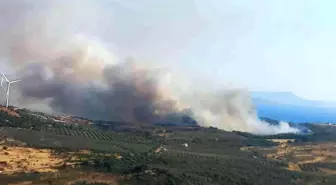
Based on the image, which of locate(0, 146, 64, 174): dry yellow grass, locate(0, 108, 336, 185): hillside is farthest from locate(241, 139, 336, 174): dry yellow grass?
locate(0, 146, 64, 174): dry yellow grass

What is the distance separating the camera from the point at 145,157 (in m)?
84.4

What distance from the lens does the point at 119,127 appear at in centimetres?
14638

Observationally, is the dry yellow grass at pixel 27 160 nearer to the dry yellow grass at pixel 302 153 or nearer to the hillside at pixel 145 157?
the hillside at pixel 145 157

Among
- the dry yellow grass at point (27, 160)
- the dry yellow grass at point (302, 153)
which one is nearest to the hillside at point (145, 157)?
the dry yellow grass at point (27, 160)

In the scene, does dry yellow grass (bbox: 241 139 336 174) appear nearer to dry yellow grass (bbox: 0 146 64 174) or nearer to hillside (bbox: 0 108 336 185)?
hillside (bbox: 0 108 336 185)

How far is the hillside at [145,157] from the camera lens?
6481cm

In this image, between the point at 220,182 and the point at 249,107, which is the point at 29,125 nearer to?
the point at 220,182

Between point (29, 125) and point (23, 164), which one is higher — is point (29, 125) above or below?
above

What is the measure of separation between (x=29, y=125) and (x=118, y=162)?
47214 mm

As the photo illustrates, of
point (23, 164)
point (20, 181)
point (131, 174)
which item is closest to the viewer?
point (20, 181)

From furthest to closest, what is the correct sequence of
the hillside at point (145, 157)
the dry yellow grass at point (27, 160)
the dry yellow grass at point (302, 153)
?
1. the dry yellow grass at point (302, 153)
2. the dry yellow grass at point (27, 160)
3. the hillside at point (145, 157)

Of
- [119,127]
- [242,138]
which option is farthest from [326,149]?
[119,127]

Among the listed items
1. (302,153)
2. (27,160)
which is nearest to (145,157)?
(27,160)

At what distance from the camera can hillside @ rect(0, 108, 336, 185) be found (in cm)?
6481
